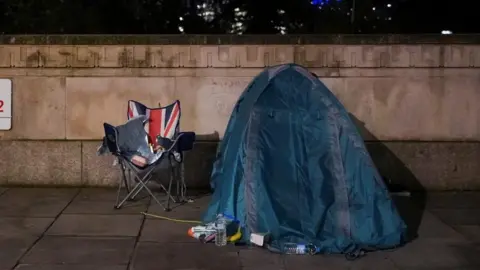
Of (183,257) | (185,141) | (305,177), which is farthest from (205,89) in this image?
(183,257)

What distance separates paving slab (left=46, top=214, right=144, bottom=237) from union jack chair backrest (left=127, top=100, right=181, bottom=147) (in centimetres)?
107

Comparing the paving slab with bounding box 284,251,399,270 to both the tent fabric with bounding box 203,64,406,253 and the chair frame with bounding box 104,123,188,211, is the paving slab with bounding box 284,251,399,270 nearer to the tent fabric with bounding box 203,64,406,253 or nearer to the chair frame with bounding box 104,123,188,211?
the tent fabric with bounding box 203,64,406,253

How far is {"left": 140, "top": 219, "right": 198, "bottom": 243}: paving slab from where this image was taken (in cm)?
650

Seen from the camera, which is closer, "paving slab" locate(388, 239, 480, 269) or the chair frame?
"paving slab" locate(388, 239, 480, 269)

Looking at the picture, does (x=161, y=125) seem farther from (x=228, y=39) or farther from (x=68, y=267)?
(x=68, y=267)

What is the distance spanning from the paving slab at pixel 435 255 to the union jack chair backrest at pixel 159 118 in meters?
2.96

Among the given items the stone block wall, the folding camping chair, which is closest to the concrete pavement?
the folding camping chair

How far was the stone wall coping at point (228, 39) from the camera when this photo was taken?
28.4 ft

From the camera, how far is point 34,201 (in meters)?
7.98

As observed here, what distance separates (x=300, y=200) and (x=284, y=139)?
1.95 feet

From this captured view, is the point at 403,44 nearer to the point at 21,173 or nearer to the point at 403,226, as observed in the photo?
the point at 403,226

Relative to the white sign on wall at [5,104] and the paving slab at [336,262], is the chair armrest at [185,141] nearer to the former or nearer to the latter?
the paving slab at [336,262]

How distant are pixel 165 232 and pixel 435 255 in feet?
8.31

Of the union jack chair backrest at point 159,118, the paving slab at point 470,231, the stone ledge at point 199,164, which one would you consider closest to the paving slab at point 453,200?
the stone ledge at point 199,164
